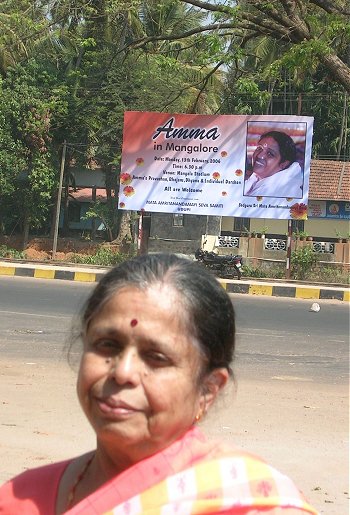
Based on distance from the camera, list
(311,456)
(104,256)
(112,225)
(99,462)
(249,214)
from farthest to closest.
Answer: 1. (112,225)
2. (104,256)
3. (249,214)
4. (311,456)
5. (99,462)

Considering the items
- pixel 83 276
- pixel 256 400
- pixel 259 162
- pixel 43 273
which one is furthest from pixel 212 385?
pixel 259 162

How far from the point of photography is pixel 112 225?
103 ft

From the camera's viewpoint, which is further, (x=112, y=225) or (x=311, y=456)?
(x=112, y=225)

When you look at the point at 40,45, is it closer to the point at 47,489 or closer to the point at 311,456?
the point at 311,456

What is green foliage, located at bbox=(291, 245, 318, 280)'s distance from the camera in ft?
70.4

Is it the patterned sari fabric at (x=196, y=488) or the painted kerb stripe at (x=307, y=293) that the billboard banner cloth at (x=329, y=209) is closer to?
the painted kerb stripe at (x=307, y=293)

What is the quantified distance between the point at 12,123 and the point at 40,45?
2.58m

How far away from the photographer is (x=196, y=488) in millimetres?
1225

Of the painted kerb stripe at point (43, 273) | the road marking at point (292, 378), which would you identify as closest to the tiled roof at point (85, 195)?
the painted kerb stripe at point (43, 273)

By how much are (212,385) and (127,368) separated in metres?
0.17

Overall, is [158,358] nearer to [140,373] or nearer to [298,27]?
[140,373]

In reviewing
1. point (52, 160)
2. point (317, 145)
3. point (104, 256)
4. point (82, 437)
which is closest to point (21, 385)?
point (82, 437)

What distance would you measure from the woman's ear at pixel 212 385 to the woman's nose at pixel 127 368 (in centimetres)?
13

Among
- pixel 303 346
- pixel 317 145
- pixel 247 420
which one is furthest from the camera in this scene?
pixel 317 145
